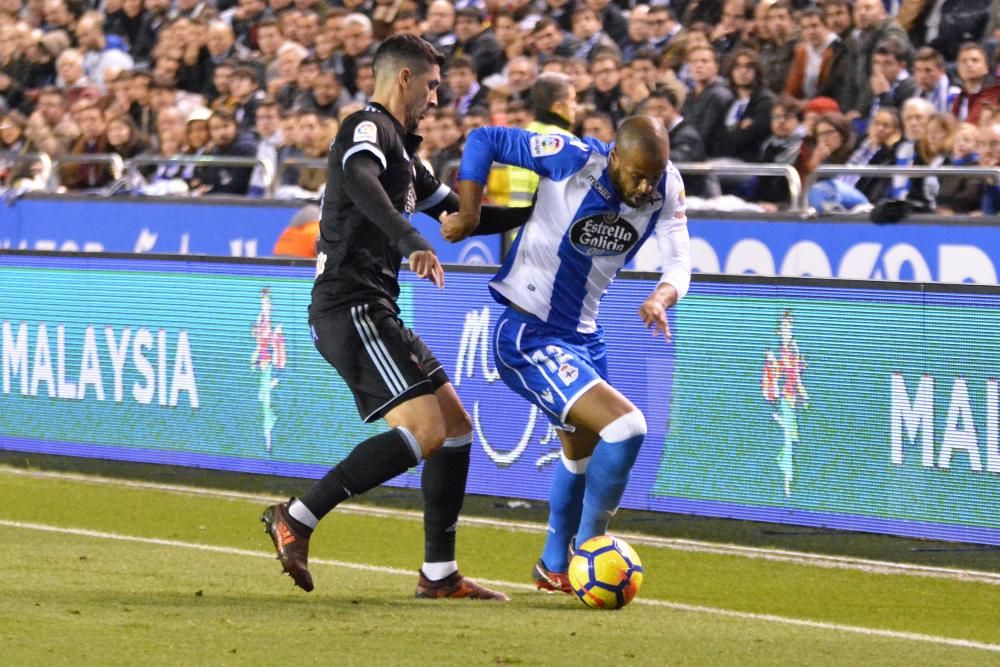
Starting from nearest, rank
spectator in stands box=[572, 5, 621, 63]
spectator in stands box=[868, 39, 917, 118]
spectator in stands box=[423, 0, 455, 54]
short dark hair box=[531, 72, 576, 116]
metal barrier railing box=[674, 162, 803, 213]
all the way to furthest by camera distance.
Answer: short dark hair box=[531, 72, 576, 116]
metal barrier railing box=[674, 162, 803, 213]
spectator in stands box=[868, 39, 917, 118]
spectator in stands box=[572, 5, 621, 63]
spectator in stands box=[423, 0, 455, 54]

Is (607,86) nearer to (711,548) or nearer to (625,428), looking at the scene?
(711,548)

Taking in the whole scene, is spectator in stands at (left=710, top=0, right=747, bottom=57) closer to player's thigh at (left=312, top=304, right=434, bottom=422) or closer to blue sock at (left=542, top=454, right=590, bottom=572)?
blue sock at (left=542, top=454, right=590, bottom=572)

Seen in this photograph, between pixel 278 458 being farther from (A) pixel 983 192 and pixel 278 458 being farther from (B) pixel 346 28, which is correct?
(B) pixel 346 28

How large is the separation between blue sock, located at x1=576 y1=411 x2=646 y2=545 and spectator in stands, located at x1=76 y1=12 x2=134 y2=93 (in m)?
14.1

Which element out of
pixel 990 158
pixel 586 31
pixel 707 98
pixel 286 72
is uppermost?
pixel 990 158

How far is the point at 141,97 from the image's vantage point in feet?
58.8

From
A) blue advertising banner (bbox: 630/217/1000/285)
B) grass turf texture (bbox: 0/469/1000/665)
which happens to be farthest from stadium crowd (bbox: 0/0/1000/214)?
grass turf texture (bbox: 0/469/1000/665)

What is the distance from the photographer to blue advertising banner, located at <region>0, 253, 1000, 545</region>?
828 centimetres

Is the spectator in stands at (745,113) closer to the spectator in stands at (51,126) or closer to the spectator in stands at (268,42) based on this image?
the spectator in stands at (268,42)

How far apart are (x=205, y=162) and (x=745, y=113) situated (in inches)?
183

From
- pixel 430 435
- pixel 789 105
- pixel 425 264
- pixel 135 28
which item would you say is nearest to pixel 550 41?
pixel 789 105

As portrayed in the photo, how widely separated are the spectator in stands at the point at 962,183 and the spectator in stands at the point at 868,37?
4.99ft

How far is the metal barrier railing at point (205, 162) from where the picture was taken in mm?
14867

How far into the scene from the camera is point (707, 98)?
522 inches
